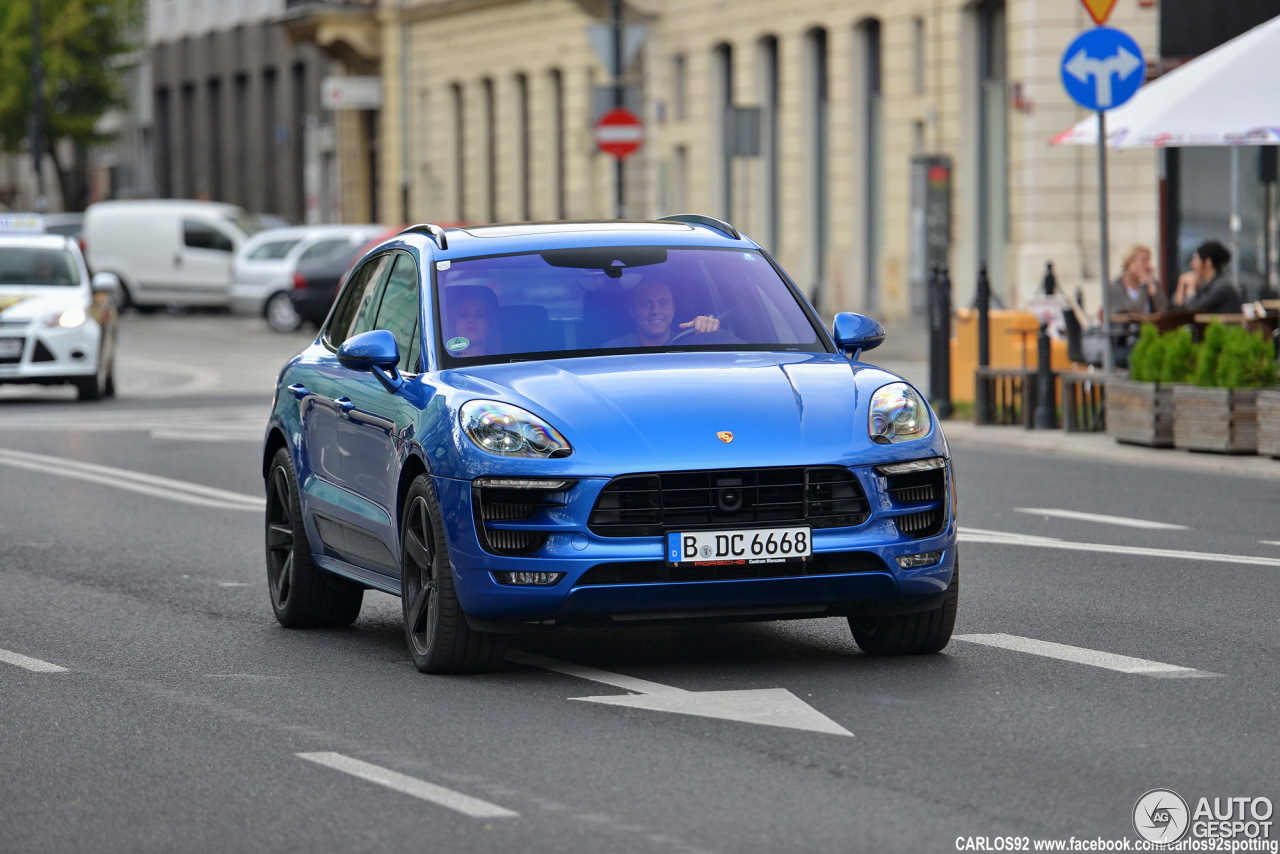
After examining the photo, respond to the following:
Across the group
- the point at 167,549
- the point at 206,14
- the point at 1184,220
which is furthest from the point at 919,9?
the point at 206,14

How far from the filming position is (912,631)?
27.7 ft

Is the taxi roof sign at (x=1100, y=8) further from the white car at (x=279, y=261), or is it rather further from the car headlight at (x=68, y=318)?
the white car at (x=279, y=261)

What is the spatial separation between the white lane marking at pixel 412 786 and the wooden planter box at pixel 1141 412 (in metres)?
10.6

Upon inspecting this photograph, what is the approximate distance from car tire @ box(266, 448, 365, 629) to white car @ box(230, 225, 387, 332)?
99.3 ft

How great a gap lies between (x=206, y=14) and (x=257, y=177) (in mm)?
6256

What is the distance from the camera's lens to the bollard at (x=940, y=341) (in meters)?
20.1

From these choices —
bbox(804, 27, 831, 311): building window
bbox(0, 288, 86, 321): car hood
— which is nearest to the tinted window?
bbox(804, 27, 831, 311): building window

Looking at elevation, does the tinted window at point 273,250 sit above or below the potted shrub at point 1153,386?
above

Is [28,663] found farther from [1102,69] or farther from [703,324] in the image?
[1102,69]

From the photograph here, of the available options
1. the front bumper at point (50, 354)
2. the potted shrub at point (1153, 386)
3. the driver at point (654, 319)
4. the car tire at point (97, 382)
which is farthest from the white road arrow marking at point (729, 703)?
the car tire at point (97, 382)

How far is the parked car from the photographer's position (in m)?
39.1

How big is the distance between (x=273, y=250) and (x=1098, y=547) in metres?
31.8

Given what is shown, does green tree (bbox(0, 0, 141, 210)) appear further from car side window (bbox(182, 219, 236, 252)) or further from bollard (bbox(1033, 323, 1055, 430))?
bollard (bbox(1033, 323, 1055, 430))

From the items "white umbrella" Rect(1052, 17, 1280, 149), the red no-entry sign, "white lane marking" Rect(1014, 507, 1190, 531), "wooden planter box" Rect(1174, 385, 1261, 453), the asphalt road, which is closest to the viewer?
the asphalt road
